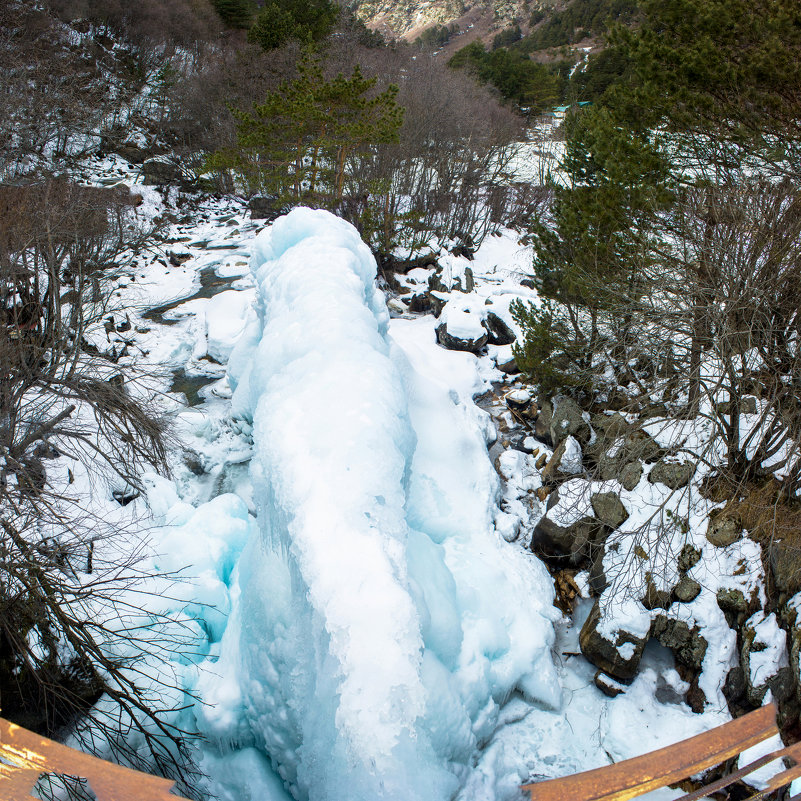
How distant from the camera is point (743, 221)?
6.32 meters

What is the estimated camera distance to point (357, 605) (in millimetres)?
5121

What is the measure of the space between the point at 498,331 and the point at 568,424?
5.02 meters

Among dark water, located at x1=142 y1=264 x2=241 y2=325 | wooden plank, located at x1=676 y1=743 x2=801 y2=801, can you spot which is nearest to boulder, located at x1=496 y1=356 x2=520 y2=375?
dark water, located at x1=142 y1=264 x2=241 y2=325

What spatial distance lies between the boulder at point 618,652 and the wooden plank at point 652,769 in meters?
5.06

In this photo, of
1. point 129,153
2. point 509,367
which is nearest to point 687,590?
point 509,367

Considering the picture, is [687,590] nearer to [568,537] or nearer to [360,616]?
[568,537]

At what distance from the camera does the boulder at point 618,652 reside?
21.5 feet

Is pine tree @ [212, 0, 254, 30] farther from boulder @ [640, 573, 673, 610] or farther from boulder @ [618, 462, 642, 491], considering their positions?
boulder @ [640, 573, 673, 610]

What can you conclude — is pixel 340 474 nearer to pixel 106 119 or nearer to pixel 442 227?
pixel 442 227

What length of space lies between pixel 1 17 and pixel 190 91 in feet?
23.5

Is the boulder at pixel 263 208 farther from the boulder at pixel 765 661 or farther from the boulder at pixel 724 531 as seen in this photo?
the boulder at pixel 765 661

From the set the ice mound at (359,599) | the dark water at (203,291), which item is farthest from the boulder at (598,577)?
the dark water at (203,291)

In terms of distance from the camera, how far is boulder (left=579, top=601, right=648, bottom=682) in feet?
21.5

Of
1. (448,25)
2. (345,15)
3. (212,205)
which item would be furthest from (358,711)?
(448,25)
